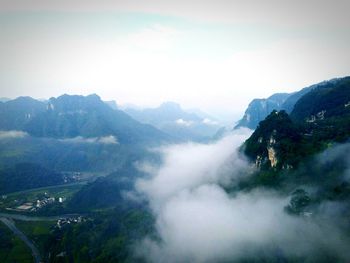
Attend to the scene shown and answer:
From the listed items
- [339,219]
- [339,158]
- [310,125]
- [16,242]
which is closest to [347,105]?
[310,125]

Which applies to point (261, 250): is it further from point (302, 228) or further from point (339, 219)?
point (339, 219)

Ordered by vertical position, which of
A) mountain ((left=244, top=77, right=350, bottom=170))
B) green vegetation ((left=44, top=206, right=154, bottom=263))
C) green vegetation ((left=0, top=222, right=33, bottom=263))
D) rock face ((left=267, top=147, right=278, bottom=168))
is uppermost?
mountain ((left=244, top=77, right=350, bottom=170))

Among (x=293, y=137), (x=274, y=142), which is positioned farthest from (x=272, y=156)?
(x=293, y=137)

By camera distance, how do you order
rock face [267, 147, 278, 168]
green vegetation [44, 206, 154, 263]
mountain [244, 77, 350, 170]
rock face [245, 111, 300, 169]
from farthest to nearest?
green vegetation [44, 206, 154, 263] < rock face [267, 147, 278, 168] < rock face [245, 111, 300, 169] < mountain [244, 77, 350, 170]

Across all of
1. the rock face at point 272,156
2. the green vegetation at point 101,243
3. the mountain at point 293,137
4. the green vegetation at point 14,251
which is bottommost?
the green vegetation at point 14,251

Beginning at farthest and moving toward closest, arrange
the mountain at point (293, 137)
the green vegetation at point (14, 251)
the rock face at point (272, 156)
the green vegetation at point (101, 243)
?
the green vegetation at point (14, 251)
the green vegetation at point (101, 243)
the rock face at point (272, 156)
the mountain at point (293, 137)

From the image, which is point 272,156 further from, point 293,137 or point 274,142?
point 293,137

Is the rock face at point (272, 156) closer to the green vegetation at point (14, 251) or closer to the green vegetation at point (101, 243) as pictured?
the green vegetation at point (101, 243)

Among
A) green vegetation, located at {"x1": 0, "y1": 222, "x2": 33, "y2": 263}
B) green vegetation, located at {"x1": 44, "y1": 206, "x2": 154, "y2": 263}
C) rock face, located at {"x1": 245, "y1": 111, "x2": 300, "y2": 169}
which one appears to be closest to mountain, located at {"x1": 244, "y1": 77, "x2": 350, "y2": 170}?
rock face, located at {"x1": 245, "y1": 111, "x2": 300, "y2": 169}

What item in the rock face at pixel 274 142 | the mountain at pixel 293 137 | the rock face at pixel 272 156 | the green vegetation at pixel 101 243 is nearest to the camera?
the mountain at pixel 293 137

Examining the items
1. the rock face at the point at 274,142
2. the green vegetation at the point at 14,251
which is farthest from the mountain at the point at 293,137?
the green vegetation at the point at 14,251

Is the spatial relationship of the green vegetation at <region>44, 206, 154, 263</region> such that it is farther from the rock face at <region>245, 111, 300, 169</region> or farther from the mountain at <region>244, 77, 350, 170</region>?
the mountain at <region>244, 77, 350, 170</region>
